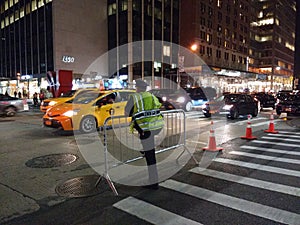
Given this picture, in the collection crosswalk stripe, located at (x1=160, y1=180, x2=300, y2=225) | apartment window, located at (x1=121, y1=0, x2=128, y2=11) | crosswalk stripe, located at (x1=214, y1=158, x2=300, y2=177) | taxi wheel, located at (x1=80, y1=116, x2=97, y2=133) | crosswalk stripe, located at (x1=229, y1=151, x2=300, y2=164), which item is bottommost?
crosswalk stripe, located at (x1=160, y1=180, x2=300, y2=225)

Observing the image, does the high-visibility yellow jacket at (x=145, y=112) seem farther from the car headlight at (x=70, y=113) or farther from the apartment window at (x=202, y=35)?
the apartment window at (x=202, y=35)

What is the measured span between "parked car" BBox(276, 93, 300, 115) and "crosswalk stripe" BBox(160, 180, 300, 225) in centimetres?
1531

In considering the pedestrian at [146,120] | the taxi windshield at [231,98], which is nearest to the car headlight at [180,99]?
the taxi windshield at [231,98]

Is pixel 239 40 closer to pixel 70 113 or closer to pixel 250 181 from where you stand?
pixel 70 113

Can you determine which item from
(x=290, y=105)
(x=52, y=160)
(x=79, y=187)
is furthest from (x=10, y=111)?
(x=290, y=105)

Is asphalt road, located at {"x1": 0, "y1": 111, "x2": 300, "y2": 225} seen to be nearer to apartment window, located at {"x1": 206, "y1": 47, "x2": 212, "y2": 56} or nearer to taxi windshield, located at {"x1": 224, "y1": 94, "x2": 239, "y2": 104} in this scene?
taxi windshield, located at {"x1": 224, "y1": 94, "x2": 239, "y2": 104}

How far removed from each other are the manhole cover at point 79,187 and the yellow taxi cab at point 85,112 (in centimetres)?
512

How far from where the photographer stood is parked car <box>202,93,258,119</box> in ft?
50.5

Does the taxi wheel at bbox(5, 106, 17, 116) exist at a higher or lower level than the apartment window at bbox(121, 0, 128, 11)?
lower

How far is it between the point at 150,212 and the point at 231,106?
12.6 metres

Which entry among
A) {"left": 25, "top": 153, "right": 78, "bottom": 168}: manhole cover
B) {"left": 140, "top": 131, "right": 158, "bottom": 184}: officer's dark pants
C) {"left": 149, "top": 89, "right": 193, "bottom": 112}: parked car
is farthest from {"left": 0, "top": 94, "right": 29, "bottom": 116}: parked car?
{"left": 140, "top": 131, "right": 158, "bottom": 184}: officer's dark pants

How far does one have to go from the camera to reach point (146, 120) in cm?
478

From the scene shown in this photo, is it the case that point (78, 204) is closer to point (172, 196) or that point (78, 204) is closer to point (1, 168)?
point (172, 196)

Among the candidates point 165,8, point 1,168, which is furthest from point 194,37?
point 1,168
